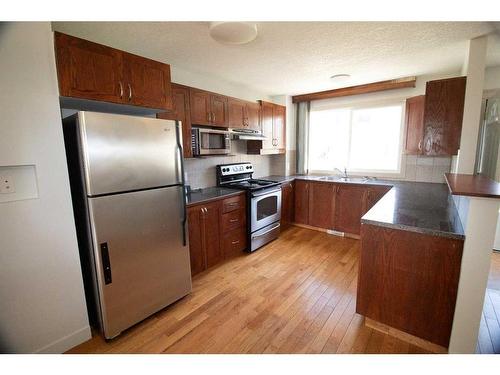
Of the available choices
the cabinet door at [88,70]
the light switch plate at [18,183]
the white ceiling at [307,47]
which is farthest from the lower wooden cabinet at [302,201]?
the light switch plate at [18,183]

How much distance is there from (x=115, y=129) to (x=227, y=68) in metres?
1.74

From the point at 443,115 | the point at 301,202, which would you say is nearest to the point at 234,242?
the point at 301,202

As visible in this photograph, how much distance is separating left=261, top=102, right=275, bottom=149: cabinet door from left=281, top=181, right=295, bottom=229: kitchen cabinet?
74 cm

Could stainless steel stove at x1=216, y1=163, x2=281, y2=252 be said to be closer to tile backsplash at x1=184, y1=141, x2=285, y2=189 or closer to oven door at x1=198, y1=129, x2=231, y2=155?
tile backsplash at x1=184, y1=141, x2=285, y2=189

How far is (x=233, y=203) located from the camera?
9.47 ft

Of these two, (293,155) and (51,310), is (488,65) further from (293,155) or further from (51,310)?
(51,310)

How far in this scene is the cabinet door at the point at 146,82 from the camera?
6.08ft

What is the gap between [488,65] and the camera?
2.85 metres

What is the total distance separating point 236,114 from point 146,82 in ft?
4.73

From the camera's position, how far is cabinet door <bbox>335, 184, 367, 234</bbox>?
3453mm

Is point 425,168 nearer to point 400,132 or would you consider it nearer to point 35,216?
point 400,132
